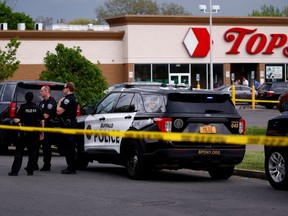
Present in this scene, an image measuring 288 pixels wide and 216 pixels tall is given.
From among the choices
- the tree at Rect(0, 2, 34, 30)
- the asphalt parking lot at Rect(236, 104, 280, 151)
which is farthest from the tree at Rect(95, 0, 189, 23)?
the asphalt parking lot at Rect(236, 104, 280, 151)

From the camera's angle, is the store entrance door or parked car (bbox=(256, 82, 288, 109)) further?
the store entrance door

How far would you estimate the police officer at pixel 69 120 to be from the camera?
18000mm

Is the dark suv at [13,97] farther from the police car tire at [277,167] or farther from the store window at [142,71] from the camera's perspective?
the store window at [142,71]

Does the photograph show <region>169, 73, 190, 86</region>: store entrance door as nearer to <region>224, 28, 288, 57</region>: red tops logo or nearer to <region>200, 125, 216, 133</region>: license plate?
<region>224, 28, 288, 57</region>: red tops logo

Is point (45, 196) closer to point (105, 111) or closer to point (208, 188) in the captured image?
point (208, 188)

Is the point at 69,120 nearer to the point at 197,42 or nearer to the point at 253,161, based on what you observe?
the point at 253,161

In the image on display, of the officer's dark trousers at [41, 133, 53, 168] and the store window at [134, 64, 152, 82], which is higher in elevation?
the store window at [134, 64, 152, 82]

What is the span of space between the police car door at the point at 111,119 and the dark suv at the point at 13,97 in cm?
427

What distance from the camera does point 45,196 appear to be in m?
13.9

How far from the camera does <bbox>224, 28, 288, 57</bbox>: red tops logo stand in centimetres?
6631

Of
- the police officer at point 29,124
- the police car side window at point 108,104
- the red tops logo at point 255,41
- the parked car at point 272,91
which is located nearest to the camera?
the police officer at point 29,124

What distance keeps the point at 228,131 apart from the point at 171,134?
5.25 feet

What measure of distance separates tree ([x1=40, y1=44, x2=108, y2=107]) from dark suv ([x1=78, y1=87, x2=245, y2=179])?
1243 cm

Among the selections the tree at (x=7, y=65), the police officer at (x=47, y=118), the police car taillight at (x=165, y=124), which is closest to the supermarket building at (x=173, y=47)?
the tree at (x=7, y=65)
